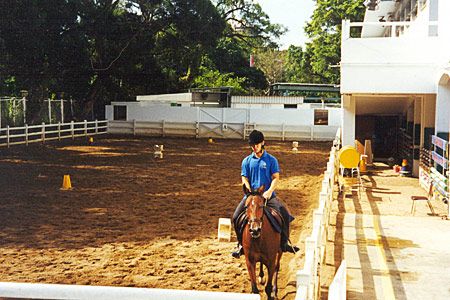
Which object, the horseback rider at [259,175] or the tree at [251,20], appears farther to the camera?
the tree at [251,20]

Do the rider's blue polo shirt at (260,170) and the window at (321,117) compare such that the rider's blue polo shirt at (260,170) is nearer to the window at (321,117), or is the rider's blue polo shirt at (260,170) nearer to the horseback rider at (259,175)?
the horseback rider at (259,175)

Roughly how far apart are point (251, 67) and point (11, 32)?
36.8 meters

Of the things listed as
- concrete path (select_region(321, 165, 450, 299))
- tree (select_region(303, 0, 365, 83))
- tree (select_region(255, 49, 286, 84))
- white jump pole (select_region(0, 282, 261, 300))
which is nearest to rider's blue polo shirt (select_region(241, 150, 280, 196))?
concrete path (select_region(321, 165, 450, 299))

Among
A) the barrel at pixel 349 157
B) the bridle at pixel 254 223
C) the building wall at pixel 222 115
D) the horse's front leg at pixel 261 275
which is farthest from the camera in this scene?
the building wall at pixel 222 115

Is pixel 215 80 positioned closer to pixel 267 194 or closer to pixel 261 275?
pixel 261 275

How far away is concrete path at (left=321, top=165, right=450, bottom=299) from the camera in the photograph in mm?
6914

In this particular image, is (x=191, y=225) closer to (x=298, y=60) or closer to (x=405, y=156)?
(x=405, y=156)

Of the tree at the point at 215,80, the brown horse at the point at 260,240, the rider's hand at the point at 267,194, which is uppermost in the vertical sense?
the tree at the point at 215,80

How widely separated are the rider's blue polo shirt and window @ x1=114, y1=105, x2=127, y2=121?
31094 mm

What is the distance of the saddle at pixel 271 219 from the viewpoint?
20.9 feet

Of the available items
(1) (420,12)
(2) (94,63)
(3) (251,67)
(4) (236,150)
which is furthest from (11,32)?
(3) (251,67)

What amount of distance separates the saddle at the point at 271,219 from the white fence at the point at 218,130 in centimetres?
2818

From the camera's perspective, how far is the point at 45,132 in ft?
92.4

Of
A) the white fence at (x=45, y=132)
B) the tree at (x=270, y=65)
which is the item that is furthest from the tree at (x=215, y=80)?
the white fence at (x=45, y=132)
